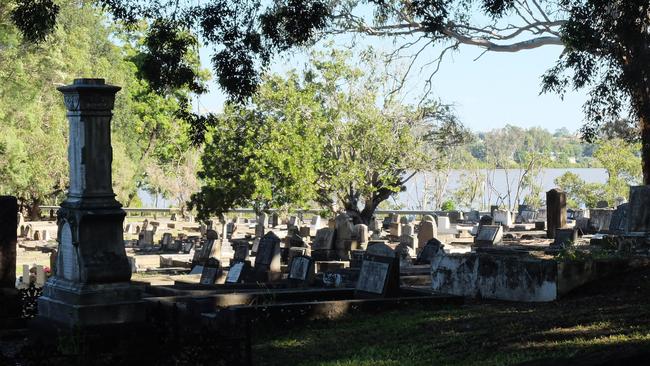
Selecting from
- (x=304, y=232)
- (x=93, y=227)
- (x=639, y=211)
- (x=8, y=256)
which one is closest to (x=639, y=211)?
(x=639, y=211)

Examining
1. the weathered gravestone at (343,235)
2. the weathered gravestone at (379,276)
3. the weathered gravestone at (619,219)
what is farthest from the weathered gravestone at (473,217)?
the weathered gravestone at (379,276)

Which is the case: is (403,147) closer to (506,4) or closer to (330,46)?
(330,46)

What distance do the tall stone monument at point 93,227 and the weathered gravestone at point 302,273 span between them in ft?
17.8

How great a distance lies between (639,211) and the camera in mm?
19375

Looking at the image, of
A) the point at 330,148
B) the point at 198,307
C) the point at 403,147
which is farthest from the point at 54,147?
the point at 198,307

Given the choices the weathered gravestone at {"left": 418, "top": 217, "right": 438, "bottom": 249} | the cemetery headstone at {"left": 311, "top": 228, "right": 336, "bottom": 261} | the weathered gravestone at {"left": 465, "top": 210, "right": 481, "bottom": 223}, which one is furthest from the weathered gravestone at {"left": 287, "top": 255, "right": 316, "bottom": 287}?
the weathered gravestone at {"left": 465, "top": 210, "right": 481, "bottom": 223}

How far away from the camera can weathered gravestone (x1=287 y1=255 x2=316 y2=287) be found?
16734mm

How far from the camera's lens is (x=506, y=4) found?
14117 millimetres

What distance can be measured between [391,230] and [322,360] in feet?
93.4

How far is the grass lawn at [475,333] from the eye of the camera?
31.9ft

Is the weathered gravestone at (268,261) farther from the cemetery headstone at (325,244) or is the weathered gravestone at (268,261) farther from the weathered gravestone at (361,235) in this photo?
the weathered gravestone at (361,235)

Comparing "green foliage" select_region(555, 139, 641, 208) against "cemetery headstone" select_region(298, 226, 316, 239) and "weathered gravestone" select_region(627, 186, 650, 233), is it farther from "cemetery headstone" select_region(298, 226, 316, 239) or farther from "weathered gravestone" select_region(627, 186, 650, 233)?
"weathered gravestone" select_region(627, 186, 650, 233)

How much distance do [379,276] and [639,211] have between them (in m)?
7.62

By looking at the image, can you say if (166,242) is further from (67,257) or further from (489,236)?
(67,257)
